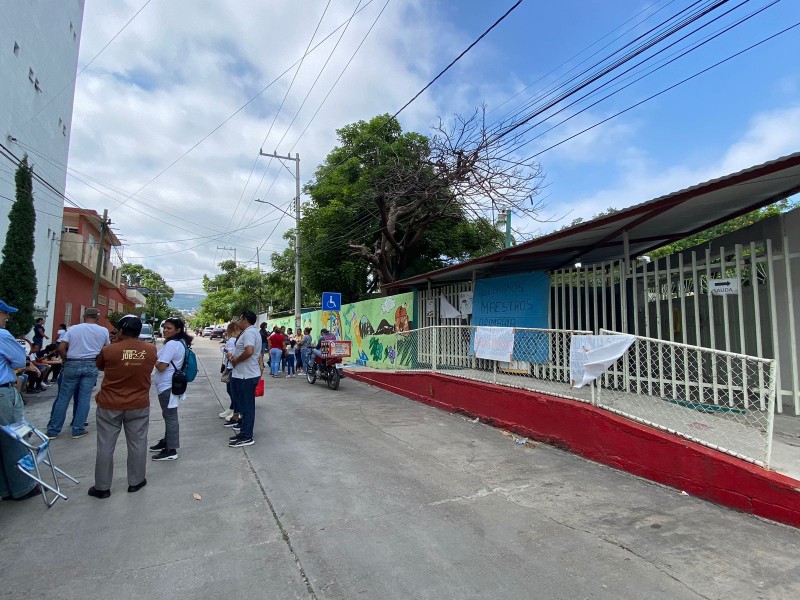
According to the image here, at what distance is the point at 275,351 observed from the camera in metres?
14.1

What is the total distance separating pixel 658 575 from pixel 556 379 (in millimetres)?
4164

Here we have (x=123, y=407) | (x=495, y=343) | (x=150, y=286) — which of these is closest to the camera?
(x=123, y=407)

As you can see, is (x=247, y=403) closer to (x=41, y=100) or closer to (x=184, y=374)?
(x=184, y=374)

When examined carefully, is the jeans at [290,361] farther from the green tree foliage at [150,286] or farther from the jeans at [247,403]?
the green tree foliage at [150,286]

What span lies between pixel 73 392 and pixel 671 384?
7952mm

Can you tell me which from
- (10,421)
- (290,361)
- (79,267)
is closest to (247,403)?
(10,421)

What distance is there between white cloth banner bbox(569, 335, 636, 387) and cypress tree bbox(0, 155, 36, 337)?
16.5m

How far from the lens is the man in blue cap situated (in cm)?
380

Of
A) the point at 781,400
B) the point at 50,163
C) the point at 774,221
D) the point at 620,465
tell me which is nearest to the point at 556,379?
the point at 620,465

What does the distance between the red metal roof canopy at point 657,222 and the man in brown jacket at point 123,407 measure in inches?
212

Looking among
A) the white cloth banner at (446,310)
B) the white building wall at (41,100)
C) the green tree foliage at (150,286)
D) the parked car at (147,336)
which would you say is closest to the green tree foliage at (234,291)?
the green tree foliage at (150,286)

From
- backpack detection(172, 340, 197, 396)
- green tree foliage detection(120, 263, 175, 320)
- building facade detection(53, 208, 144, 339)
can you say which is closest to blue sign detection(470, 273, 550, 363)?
backpack detection(172, 340, 197, 396)

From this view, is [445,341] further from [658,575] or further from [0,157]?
[0,157]

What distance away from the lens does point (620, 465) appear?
482 cm
